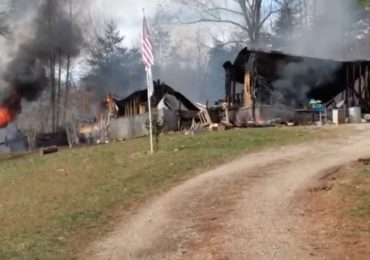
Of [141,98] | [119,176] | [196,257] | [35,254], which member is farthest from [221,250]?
[141,98]

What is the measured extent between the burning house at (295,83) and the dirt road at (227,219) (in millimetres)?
13702

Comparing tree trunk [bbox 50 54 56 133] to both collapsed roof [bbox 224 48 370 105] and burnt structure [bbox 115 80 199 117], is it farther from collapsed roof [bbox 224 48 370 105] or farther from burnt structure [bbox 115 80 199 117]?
collapsed roof [bbox 224 48 370 105]

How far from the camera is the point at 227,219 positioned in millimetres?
9086

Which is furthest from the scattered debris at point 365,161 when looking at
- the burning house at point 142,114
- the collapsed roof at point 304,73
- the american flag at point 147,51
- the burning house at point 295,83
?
the collapsed roof at point 304,73

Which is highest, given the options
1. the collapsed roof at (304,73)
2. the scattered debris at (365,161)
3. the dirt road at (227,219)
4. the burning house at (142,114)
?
the collapsed roof at (304,73)

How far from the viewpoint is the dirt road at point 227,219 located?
24.8 feet

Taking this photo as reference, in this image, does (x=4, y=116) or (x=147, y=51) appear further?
(x=4, y=116)

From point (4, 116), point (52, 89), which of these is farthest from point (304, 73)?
point (52, 89)

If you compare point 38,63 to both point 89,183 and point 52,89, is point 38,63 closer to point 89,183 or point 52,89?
point 52,89

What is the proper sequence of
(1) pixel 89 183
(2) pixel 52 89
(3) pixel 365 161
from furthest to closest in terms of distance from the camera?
(2) pixel 52 89
(1) pixel 89 183
(3) pixel 365 161

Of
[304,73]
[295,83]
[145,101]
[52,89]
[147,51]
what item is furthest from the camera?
[52,89]

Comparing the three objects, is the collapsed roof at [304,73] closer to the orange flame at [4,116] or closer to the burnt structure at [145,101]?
the burnt structure at [145,101]

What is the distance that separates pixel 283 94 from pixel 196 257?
21528 millimetres

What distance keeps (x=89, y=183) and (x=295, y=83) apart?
16708 mm
